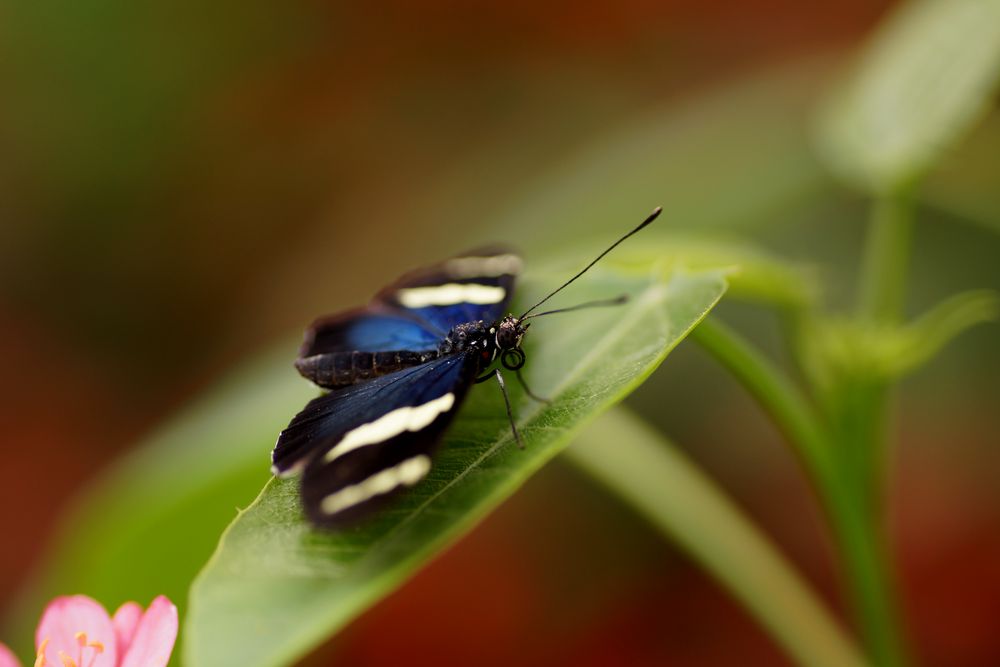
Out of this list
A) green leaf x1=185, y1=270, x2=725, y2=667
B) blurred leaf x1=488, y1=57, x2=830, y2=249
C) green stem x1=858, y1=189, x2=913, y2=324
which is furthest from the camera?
blurred leaf x1=488, y1=57, x2=830, y2=249

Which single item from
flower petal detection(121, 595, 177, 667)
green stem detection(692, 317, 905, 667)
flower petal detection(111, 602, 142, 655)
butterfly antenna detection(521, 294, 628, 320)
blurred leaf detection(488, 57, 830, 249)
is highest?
blurred leaf detection(488, 57, 830, 249)

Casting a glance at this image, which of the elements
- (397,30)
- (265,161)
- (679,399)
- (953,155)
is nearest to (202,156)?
(265,161)

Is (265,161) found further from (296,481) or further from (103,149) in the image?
(296,481)

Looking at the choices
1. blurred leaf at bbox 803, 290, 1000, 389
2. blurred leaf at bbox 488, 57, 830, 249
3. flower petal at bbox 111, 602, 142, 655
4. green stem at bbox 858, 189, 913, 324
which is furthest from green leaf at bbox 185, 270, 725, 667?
blurred leaf at bbox 488, 57, 830, 249

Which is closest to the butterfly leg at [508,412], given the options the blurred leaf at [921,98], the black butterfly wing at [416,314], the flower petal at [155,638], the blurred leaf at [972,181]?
the black butterfly wing at [416,314]

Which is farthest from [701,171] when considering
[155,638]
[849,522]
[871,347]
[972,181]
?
[155,638]

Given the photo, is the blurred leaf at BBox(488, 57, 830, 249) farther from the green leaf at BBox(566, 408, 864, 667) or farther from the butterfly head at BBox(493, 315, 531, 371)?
Answer: the butterfly head at BBox(493, 315, 531, 371)

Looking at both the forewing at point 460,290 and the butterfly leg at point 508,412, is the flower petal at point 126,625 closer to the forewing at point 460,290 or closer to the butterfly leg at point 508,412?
the butterfly leg at point 508,412
